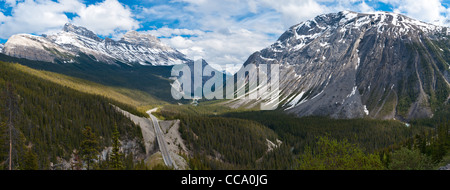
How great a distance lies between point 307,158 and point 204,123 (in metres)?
97.1

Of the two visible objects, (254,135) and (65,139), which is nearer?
(65,139)

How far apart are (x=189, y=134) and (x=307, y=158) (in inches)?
3397

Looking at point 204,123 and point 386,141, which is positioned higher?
point 204,123

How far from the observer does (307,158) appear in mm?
37812
